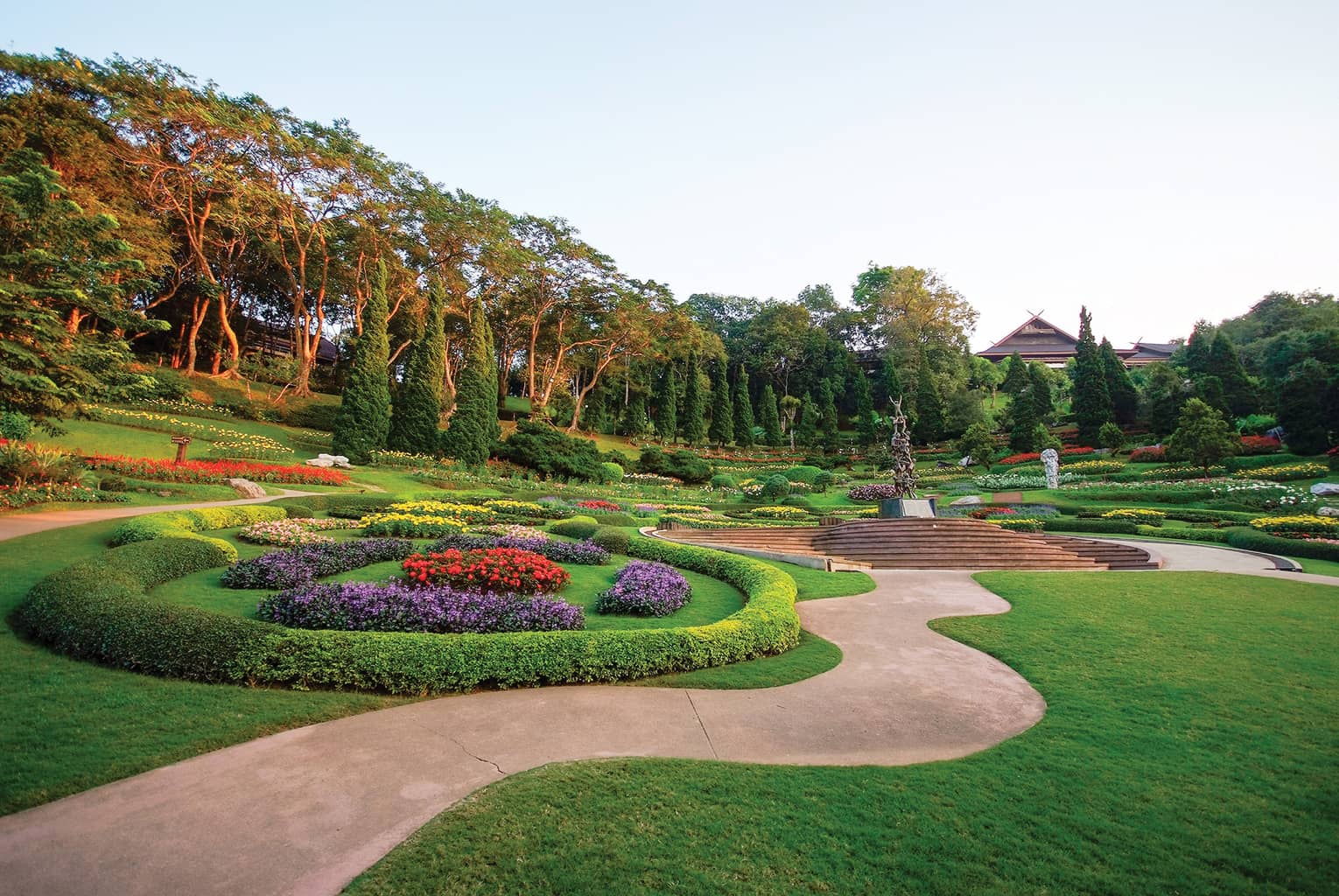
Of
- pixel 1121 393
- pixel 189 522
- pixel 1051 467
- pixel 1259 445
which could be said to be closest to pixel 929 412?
pixel 1121 393

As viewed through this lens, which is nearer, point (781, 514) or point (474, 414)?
point (781, 514)

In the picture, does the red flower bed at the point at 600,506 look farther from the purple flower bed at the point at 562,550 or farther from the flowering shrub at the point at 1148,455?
the flowering shrub at the point at 1148,455

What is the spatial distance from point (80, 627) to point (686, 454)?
31.9 meters

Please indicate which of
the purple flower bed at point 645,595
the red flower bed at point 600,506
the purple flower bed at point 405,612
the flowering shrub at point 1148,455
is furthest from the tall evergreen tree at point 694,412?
the purple flower bed at point 405,612

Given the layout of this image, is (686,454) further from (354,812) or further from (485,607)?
(354,812)

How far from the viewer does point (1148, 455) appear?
3253 centimetres

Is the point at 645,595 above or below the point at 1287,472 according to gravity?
below

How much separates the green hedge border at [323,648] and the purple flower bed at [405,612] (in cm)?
87

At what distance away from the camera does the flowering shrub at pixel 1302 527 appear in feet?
51.5

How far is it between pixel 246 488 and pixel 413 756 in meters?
16.2

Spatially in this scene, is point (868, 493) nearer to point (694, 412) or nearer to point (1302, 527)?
point (1302, 527)

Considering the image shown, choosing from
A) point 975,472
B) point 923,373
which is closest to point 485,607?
point 975,472

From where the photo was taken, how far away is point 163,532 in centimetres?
955

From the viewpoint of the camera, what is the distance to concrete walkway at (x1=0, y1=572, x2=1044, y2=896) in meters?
2.94
